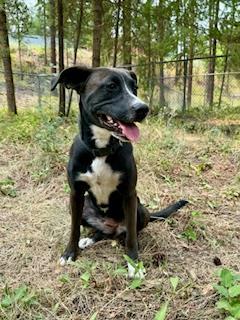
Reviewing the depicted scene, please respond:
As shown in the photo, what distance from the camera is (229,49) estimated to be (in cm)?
1098

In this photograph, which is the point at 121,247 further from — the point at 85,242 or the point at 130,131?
the point at 130,131

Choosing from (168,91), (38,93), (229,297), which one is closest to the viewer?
(229,297)

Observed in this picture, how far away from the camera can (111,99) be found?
240 cm

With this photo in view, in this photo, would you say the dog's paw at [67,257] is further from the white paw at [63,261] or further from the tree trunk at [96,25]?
the tree trunk at [96,25]

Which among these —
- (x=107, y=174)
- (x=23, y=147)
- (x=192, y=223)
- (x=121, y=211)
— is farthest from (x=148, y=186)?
(x=23, y=147)

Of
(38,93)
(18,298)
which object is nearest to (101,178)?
(18,298)

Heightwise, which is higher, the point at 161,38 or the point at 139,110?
the point at 161,38

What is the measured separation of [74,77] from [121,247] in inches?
49.8

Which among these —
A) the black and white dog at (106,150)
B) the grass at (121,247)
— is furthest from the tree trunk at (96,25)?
the black and white dog at (106,150)

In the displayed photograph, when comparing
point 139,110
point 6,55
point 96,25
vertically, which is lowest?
point 139,110

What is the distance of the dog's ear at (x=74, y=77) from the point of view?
8.41 feet

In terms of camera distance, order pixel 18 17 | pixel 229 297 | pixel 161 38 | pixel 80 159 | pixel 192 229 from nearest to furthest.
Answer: pixel 229 297 → pixel 80 159 → pixel 192 229 → pixel 18 17 → pixel 161 38

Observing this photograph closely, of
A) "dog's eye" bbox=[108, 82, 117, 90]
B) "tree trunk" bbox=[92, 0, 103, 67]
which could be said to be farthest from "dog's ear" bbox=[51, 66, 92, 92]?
"tree trunk" bbox=[92, 0, 103, 67]

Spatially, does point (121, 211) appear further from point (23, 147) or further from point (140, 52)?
point (140, 52)
